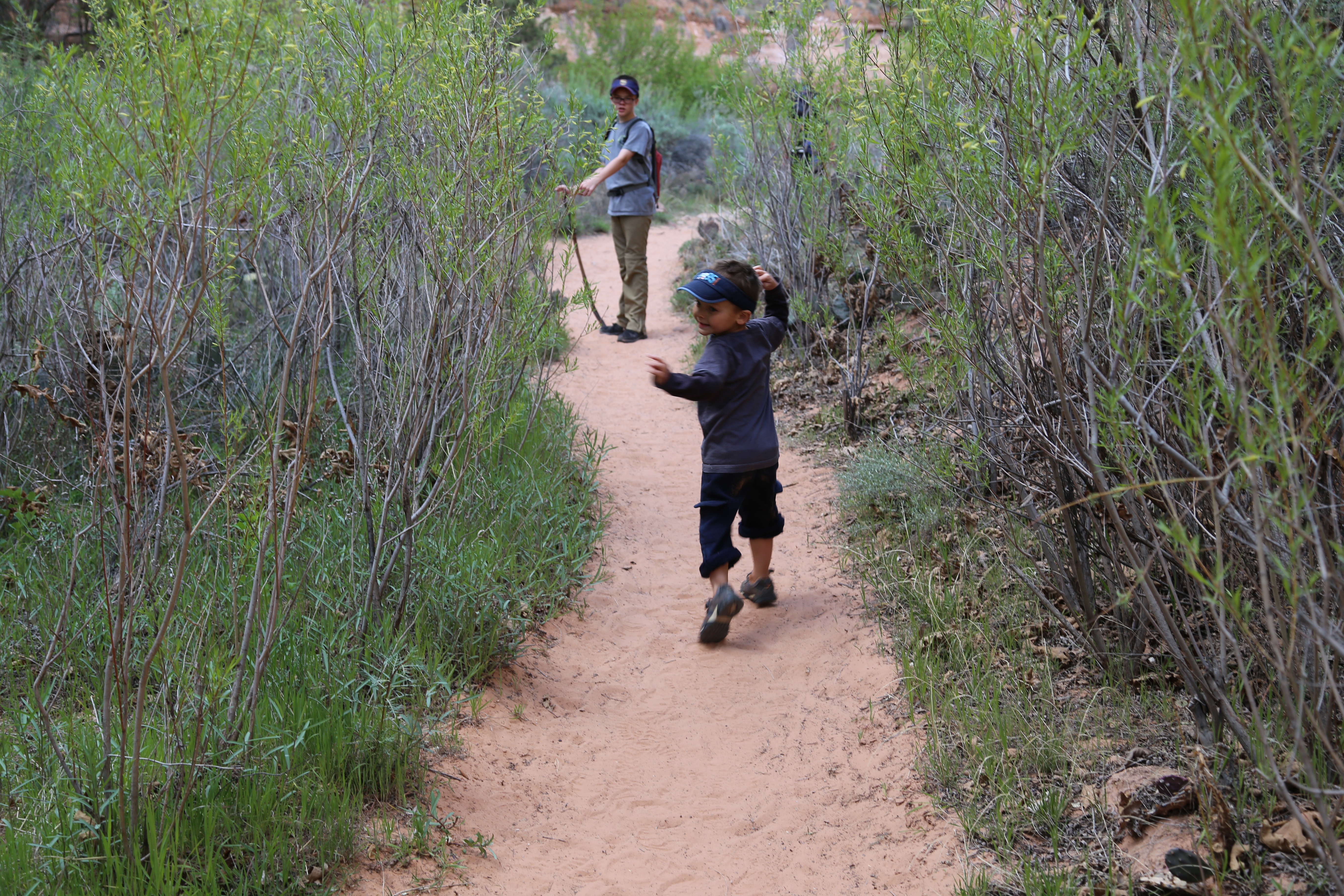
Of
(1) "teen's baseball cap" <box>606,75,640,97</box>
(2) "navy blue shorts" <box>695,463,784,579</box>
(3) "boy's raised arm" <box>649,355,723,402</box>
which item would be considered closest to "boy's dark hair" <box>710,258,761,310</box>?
(3) "boy's raised arm" <box>649,355,723,402</box>

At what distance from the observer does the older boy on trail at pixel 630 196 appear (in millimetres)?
7430

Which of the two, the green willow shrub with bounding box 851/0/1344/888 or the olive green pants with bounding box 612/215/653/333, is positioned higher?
the green willow shrub with bounding box 851/0/1344/888

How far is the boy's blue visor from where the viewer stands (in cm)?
361

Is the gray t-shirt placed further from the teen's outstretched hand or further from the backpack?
the teen's outstretched hand

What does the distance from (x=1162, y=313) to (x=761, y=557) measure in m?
2.15

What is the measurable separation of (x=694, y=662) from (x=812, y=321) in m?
3.70

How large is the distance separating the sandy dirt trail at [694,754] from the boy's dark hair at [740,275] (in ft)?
4.45

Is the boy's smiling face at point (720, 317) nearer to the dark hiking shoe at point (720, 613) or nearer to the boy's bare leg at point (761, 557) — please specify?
the boy's bare leg at point (761, 557)

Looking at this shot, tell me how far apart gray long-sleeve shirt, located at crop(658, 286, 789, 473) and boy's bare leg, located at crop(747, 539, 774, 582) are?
1.30 ft

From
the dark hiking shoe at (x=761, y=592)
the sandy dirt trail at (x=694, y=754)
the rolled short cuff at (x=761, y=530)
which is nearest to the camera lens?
the sandy dirt trail at (x=694, y=754)

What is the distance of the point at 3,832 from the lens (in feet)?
7.53

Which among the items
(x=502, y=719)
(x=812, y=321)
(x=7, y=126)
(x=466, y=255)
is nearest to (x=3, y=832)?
(x=502, y=719)

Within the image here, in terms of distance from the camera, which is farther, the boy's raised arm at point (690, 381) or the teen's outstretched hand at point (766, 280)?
the teen's outstretched hand at point (766, 280)

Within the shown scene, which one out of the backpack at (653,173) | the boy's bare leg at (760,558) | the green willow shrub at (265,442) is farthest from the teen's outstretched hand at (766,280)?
the backpack at (653,173)
